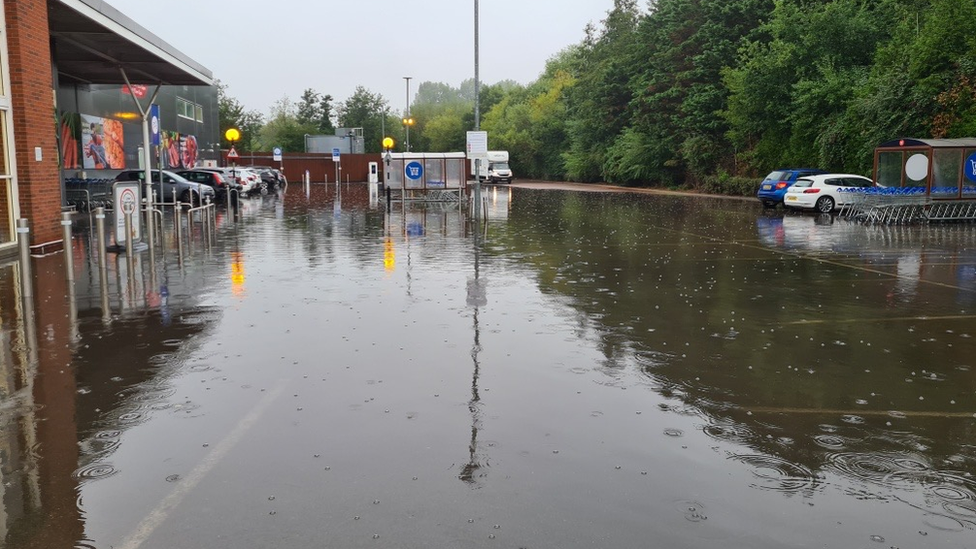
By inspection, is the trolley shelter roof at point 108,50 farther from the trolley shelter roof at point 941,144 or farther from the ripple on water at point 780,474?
the trolley shelter roof at point 941,144

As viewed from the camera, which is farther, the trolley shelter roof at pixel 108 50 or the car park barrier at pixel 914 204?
the car park barrier at pixel 914 204

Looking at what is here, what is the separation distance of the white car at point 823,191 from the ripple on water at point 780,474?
89.3ft

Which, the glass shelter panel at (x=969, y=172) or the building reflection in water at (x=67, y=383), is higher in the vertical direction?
the glass shelter panel at (x=969, y=172)

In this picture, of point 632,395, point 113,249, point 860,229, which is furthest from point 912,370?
point 860,229

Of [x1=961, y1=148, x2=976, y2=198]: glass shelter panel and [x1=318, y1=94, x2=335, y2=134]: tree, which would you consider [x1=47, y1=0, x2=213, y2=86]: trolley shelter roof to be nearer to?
[x1=961, y1=148, x2=976, y2=198]: glass shelter panel

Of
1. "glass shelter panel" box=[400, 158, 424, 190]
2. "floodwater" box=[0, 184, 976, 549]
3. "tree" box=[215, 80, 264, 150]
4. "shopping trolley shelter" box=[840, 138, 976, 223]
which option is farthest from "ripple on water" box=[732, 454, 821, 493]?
"tree" box=[215, 80, 264, 150]

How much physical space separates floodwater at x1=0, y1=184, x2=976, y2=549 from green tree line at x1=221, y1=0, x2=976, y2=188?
21.9 meters

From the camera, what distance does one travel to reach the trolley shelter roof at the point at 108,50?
18.1 m

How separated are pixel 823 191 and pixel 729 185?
16271mm

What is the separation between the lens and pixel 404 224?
25047 millimetres

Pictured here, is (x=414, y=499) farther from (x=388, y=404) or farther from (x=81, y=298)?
(x=81, y=298)

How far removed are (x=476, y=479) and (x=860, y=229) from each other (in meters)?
21.4

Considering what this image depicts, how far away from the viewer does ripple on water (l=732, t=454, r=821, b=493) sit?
16.6 ft

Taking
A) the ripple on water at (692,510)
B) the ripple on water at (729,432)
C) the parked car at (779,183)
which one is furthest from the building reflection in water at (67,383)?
the parked car at (779,183)
